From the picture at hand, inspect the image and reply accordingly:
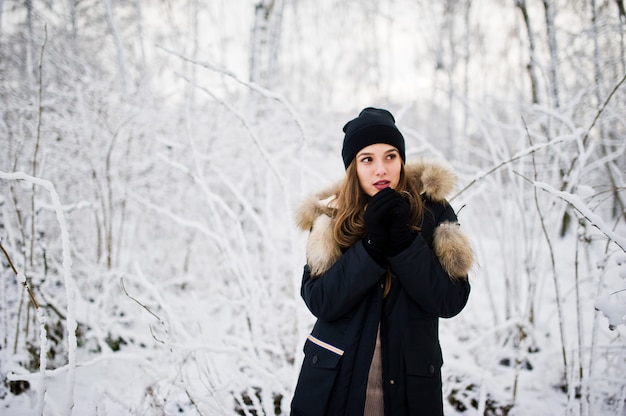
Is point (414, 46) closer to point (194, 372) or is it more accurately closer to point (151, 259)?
point (151, 259)

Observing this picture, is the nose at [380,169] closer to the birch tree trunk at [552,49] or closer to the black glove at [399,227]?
the black glove at [399,227]

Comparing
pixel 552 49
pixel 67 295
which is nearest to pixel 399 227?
pixel 67 295

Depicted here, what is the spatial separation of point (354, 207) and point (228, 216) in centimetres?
328

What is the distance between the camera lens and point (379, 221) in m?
1.12

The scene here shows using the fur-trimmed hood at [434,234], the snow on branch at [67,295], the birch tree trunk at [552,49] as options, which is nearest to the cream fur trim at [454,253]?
the fur-trimmed hood at [434,234]

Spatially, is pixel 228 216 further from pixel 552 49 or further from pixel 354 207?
pixel 552 49

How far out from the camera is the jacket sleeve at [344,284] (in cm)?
113

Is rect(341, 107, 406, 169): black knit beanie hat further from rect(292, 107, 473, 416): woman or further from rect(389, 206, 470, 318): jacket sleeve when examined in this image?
rect(389, 206, 470, 318): jacket sleeve

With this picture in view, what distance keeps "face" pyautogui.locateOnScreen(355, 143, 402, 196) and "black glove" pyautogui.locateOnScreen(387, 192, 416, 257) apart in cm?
16

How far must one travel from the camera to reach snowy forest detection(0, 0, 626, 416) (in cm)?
182

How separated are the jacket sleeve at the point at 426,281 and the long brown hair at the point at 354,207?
0.41 ft

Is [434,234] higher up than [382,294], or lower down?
higher up

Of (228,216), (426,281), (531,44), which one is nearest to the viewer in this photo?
(426,281)

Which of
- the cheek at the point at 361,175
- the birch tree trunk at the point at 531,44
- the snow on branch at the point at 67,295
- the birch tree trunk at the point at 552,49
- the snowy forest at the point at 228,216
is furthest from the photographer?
the birch tree trunk at the point at 531,44
